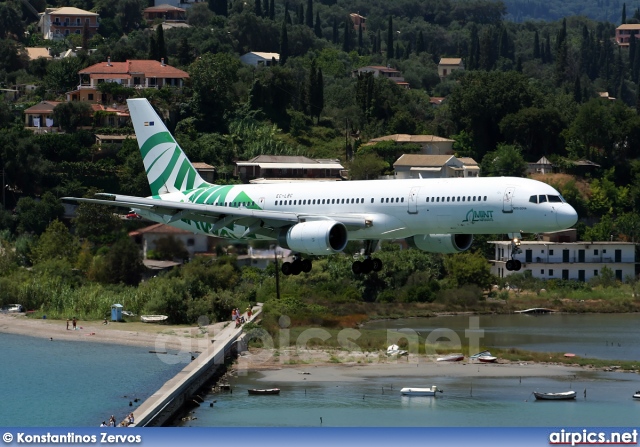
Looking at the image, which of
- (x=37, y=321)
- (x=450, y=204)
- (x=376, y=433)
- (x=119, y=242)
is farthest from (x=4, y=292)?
(x=450, y=204)

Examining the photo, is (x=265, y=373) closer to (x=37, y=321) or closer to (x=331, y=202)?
(x=37, y=321)

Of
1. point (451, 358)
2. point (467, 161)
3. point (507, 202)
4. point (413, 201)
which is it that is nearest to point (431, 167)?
point (467, 161)

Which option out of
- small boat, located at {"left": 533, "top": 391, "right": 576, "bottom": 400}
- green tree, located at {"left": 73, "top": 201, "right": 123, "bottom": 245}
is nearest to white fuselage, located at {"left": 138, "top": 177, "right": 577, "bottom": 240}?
small boat, located at {"left": 533, "top": 391, "right": 576, "bottom": 400}

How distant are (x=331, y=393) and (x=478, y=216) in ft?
148

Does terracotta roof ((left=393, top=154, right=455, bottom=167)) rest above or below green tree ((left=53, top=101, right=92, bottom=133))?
below

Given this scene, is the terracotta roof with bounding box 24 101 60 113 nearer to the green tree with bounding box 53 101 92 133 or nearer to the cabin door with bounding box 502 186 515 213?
Answer: the green tree with bounding box 53 101 92 133

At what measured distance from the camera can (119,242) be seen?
134m

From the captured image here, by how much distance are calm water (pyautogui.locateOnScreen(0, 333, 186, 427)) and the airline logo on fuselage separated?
Answer: 4515cm

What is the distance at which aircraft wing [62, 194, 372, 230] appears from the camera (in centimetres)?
7406

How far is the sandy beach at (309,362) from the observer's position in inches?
4700

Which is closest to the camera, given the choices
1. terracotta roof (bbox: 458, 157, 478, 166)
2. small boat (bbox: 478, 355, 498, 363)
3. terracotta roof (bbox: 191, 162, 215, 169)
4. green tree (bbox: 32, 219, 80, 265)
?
small boat (bbox: 478, 355, 498, 363)

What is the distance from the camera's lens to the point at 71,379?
125 metres

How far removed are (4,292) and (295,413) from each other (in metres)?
55.5

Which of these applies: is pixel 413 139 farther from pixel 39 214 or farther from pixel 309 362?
pixel 309 362
